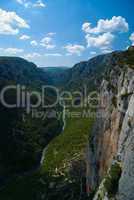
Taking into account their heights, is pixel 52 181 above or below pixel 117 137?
below

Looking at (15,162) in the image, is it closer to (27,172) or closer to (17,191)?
(27,172)

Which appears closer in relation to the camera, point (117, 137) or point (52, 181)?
point (117, 137)


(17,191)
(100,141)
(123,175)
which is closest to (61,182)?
(17,191)

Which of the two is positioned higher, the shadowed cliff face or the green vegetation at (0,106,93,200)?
the shadowed cliff face

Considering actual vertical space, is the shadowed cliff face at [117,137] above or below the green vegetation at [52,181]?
above

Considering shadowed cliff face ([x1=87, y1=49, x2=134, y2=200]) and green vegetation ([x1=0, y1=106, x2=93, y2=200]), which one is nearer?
shadowed cliff face ([x1=87, y1=49, x2=134, y2=200])

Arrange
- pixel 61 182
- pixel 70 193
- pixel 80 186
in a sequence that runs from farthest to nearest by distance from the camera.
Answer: pixel 61 182, pixel 70 193, pixel 80 186

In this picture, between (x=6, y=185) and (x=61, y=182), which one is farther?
(x=6, y=185)

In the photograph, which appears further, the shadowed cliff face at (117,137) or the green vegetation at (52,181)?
the green vegetation at (52,181)
